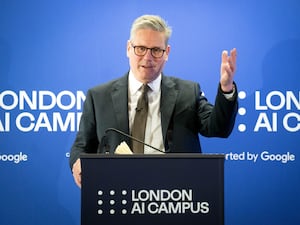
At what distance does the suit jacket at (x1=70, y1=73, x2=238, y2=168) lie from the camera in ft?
9.11

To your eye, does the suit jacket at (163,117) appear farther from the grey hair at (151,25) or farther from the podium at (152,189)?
the podium at (152,189)

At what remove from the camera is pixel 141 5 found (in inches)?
147

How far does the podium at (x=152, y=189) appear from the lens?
1706 millimetres

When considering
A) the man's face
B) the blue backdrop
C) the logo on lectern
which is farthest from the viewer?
the blue backdrop

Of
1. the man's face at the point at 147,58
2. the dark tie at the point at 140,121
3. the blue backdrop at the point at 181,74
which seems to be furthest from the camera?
the blue backdrop at the point at 181,74

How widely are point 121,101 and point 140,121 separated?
0.16 m

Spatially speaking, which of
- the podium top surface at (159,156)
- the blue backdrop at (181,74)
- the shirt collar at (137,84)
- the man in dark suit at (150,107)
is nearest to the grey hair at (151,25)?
the man in dark suit at (150,107)

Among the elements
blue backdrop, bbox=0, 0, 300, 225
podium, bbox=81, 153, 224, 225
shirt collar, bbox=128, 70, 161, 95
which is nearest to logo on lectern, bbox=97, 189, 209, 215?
podium, bbox=81, 153, 224, 225

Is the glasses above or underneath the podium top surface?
above

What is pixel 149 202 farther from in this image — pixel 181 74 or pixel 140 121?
pixel 181 74

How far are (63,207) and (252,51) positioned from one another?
1.75m

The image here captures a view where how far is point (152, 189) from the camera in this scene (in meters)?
1.72

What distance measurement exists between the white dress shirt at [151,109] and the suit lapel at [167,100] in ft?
0.12

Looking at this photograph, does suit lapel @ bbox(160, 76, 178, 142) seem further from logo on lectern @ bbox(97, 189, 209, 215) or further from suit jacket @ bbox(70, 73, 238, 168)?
logo on lectern @ bbox(97, 189, 209, 215)
